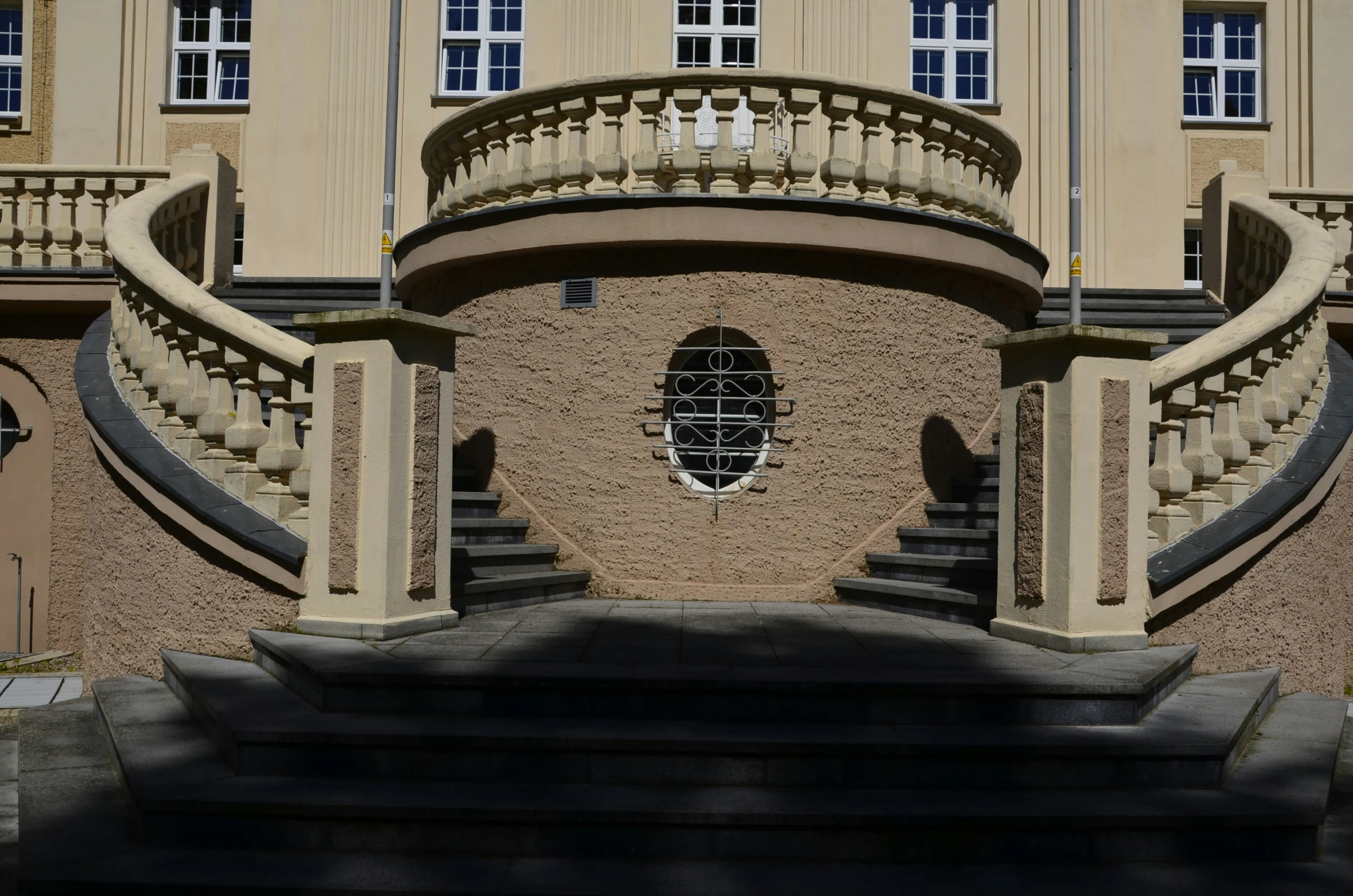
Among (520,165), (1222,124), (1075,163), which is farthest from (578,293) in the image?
(1222,124)

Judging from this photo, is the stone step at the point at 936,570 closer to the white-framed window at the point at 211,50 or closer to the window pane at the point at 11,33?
the white-framed window at the point at 211,50

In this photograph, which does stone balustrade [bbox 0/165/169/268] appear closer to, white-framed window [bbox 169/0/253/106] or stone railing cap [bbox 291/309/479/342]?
white-framed window [bbox 169/0/253/106]

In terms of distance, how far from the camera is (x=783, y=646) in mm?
5488

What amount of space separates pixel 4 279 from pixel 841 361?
6.83 m

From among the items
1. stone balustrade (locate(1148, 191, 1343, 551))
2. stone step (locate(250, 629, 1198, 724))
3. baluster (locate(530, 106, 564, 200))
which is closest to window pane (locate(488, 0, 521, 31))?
baluster (locate(530, 106, 564, 200))

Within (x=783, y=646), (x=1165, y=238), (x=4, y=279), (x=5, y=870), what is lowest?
(x=5, y=870)

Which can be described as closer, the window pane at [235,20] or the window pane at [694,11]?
the window pane at [694,11]

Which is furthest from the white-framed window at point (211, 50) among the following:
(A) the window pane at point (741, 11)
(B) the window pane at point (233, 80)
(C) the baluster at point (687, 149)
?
(C) the baluster at point (687, 149)

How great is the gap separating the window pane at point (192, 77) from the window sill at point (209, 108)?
317 mm

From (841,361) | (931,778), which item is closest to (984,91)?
(841,361)

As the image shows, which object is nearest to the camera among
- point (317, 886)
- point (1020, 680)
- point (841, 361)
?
point (317, 886)

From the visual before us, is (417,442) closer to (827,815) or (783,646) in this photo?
(783,646)

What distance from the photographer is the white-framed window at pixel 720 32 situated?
1325 centimetres

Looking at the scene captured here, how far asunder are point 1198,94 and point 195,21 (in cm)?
1239
